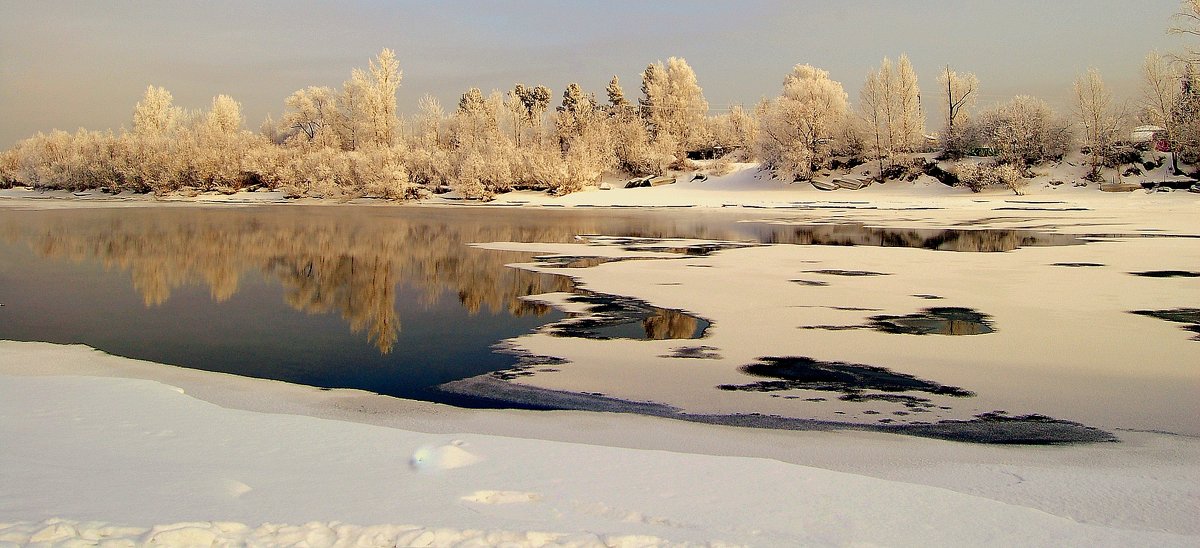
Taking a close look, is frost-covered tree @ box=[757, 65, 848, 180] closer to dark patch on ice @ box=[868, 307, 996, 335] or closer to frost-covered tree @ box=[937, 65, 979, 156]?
frost-covered tree @ box=[937, 65, 979, 156]

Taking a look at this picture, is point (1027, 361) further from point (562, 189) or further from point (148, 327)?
point (562, 189)

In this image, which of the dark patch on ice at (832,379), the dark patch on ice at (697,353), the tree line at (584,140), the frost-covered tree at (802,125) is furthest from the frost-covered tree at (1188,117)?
the dark patch on ice at (697,353)

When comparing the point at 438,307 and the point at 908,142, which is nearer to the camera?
the point at 438,307

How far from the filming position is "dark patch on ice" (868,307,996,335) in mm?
8352

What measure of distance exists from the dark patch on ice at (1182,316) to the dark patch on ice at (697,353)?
4.81 m

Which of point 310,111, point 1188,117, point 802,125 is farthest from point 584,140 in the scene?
→ point 1188,117

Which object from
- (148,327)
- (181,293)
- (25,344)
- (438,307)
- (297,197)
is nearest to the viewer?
(25,344)

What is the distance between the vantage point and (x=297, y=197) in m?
54.3

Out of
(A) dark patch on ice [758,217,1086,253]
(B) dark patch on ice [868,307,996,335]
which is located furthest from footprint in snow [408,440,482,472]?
(A) dark patch on ice [758,217,1086,253]

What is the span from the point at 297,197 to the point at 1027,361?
175 feet

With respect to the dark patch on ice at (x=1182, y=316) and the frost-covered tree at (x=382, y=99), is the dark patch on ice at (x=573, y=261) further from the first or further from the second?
the frost-covered tree at (x=382, y=99)

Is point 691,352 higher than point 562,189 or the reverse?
the reverse

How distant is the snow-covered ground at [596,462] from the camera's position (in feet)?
11.1

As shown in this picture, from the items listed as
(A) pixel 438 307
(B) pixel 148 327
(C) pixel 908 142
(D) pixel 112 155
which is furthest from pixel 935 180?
(D) pixel 112 155
